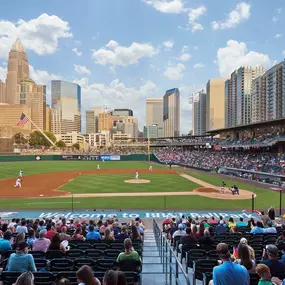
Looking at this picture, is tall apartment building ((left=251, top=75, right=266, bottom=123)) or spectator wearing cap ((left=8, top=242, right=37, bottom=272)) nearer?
spectator wearing cap ((left=8, top=242, right=37, bottom=272))

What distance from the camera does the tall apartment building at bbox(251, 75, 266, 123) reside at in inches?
5797

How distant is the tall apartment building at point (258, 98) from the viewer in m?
147

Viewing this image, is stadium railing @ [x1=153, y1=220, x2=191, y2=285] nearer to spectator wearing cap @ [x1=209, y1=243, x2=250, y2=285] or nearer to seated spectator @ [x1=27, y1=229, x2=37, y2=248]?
spectator wearing cap @ [x1=209, y1=243, x2=250, y2=285]

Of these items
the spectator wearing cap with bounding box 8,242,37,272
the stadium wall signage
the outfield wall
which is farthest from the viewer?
the outfield wall

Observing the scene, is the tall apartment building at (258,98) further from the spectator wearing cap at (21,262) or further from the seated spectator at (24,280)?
the seated spectator at (24,280)

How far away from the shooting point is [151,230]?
1872 centimetres

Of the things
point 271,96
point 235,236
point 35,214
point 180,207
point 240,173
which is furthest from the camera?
point 271,96

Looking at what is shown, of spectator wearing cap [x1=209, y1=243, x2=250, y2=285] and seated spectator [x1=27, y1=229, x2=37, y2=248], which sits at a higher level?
spectator wearing cap [x1=209, y1=243, x2=250, y2=285]

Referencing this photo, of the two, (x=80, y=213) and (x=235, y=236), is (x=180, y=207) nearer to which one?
(x=80, y=213)

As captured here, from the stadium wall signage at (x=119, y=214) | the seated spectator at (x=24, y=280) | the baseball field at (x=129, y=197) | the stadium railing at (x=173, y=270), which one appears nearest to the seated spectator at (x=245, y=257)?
the stadium railing at (x=173, y=270)

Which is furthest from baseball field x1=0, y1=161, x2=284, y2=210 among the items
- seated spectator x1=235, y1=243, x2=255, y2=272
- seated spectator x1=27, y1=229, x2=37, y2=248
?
seated spectator x1=235, y1=243, x2=255, y2=272

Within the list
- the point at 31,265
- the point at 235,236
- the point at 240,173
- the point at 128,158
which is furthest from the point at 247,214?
the point at 128,158

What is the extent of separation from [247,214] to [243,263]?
19739 mm

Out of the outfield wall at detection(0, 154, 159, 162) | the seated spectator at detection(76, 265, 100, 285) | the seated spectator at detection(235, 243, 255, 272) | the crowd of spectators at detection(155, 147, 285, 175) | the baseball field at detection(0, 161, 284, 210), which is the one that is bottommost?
the baseball field at detection(0, 161, 284, 210)
